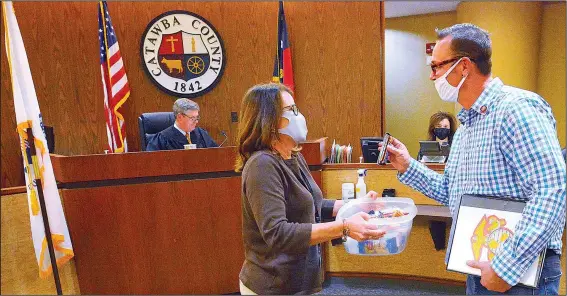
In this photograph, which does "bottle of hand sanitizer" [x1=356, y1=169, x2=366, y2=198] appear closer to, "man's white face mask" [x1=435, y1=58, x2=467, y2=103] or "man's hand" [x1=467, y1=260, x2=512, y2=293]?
"man's white face mask" [x1=435, y1=58, x2=467, y2=103]

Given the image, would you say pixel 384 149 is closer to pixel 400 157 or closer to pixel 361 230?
pixel 400 157

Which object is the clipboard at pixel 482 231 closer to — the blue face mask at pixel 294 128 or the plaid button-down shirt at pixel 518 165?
the plaid button-down shirt at pixel 518 165

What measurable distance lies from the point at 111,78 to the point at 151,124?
546 millimetres

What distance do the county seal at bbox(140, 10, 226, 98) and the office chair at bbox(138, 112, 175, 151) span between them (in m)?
0.45

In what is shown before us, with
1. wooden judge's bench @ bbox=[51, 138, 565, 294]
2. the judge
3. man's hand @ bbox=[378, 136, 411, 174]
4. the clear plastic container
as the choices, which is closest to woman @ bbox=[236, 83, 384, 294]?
the clear plastic container

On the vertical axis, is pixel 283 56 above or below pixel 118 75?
above

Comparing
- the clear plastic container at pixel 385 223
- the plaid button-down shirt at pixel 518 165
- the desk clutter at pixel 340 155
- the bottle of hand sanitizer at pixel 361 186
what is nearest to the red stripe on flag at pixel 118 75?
the desk clutter at pixel 340 155

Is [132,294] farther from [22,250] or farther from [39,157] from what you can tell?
[39,157]

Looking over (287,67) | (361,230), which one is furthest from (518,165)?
(287,67)

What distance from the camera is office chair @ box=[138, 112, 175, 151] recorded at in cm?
350

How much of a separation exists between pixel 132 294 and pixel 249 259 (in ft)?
5.80

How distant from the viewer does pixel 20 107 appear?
2291 mm

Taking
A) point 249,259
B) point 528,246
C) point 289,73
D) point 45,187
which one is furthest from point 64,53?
point 528,246

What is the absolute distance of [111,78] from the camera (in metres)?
3.50
